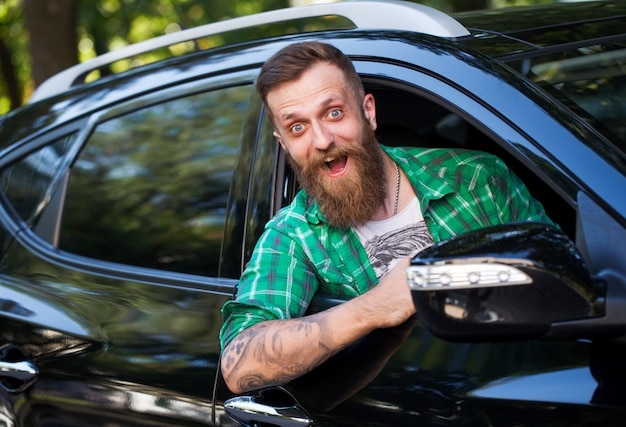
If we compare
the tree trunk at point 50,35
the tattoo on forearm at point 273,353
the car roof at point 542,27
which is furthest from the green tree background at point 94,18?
the tattoo on forearm at point 273,353

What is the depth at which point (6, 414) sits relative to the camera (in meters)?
2.59

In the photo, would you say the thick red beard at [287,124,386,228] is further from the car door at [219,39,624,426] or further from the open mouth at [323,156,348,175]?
the car door at [219,39,624,426]

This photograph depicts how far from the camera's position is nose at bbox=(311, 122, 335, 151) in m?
2.54

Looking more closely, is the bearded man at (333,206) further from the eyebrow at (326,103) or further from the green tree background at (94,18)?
the green tree background at (94,18)

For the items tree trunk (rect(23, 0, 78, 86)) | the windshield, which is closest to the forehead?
the windshield

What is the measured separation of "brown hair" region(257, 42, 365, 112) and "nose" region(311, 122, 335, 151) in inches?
4.7

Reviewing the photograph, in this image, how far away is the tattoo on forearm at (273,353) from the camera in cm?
214

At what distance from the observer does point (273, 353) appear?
7.23ft

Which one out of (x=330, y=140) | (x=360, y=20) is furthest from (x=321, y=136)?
(x=360, y=20)

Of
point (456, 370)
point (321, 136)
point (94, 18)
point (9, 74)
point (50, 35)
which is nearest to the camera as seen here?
point (456, 370)

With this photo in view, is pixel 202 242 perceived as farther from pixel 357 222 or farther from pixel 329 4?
pixel 329 4

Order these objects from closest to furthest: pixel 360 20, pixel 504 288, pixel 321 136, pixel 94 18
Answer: pixel 504 288, pixel 321 136, pixel 360 20, pixel 94 18

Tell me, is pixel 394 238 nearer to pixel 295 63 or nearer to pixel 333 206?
pixel 333 206

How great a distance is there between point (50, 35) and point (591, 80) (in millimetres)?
6780
